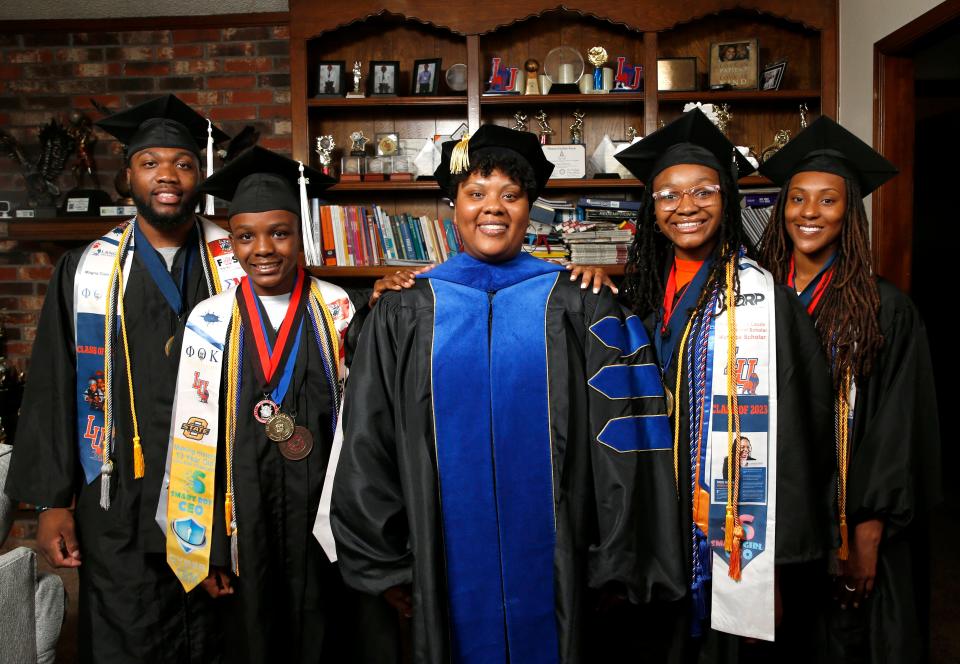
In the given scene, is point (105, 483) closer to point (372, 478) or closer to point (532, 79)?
point (372, 478)

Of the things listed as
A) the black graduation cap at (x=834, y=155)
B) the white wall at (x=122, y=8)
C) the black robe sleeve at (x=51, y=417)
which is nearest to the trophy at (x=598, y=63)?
the white wall at (x=122, y=8)

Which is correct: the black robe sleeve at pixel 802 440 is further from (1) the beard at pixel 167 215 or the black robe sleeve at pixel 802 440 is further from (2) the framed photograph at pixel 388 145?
(2) the framed photograph at pixel 388 145

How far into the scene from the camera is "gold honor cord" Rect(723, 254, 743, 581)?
1.86 metres

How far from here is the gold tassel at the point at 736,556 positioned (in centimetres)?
185

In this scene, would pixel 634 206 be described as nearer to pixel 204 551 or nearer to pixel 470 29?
pixel 470 29

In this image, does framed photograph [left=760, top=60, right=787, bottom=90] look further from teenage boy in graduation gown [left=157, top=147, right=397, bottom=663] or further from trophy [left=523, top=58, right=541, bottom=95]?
teenage boy in graduation gown [left=157, top=147, right=397, bottom=663]

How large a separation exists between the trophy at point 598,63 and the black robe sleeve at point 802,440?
91.6 inches

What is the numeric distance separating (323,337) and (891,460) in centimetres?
158

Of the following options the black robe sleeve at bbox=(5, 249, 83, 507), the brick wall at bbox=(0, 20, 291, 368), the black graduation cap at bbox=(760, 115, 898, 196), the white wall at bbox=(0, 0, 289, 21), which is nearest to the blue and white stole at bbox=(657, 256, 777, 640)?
the black graduation cap at bbox=(760, 115, 898, 196)

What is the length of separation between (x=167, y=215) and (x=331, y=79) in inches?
80.1

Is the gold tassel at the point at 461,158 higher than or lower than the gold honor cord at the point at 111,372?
higher

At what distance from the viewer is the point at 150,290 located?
2.21 metres

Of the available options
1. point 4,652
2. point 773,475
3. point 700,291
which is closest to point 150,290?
point 4,652

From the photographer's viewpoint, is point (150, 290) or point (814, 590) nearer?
point (814, 590)
